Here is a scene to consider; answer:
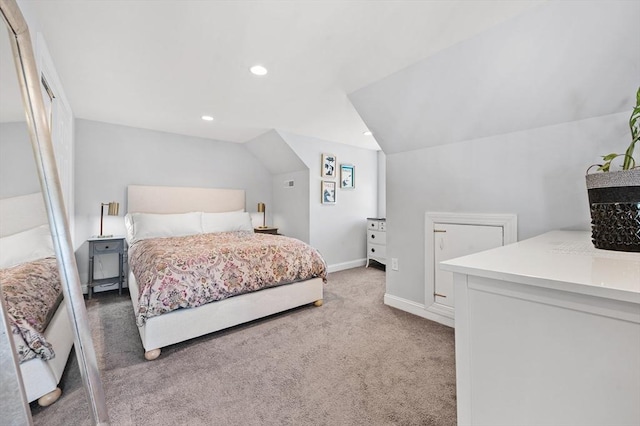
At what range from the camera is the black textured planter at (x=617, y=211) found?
39.6 inches

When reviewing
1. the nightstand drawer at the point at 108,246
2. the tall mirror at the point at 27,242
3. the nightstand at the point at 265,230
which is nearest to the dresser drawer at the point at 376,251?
the nightstand at the point at 265,230

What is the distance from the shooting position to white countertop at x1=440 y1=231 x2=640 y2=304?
0.56 m

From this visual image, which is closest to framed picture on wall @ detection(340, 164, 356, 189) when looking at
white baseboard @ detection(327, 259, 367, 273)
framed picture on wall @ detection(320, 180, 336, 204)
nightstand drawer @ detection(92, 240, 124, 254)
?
framed picture on wall @ detection(320, 180, 336, 204)

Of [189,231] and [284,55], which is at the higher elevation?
[284,55]

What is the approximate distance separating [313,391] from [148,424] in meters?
0.85

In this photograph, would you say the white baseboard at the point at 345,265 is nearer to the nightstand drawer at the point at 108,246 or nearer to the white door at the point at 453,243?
the white door at the point at 453,243

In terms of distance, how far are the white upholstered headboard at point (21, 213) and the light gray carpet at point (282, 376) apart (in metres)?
1.05

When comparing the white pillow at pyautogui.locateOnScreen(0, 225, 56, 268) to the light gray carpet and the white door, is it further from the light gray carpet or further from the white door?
the white door

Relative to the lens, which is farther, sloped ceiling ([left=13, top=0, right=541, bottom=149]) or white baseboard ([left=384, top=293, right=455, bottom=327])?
white baseboard ([left=384, top=293, right=455, bottom=327])

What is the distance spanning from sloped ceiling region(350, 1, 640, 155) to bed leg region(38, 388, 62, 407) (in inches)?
116

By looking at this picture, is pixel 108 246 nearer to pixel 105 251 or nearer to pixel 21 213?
pixel 105 251

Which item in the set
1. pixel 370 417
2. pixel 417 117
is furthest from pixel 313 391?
pixel 417 117

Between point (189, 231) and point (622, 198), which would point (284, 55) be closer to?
point (622, 198)

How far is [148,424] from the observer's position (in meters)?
1.36
